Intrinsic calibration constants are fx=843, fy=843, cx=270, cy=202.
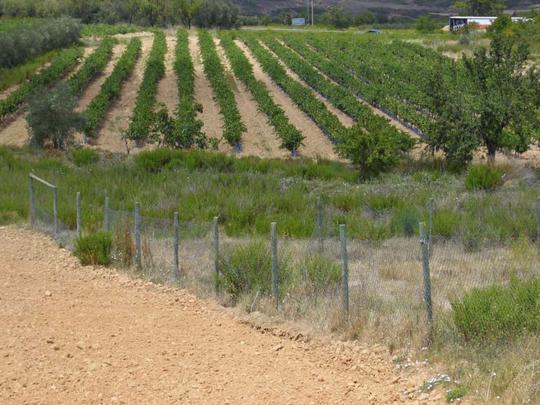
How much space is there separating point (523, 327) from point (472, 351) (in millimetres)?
645

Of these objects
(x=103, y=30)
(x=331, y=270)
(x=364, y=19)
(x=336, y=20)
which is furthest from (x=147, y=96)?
(x=364, y=19)

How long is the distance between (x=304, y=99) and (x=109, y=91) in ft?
35.8

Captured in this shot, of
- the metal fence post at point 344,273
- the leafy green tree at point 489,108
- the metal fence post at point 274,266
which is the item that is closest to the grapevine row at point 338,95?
the leafy green tree at point 489,108

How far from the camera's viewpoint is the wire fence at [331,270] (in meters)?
9.81

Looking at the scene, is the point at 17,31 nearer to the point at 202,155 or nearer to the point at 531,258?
the point at 202,155

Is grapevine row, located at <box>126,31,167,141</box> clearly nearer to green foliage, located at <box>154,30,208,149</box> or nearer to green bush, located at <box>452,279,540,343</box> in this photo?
green foliage, located at <box>154,30,208,149</box>

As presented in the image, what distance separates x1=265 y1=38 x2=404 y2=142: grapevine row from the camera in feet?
110

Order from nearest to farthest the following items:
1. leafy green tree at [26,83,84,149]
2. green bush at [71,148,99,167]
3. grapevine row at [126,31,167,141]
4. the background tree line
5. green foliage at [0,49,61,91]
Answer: green bush at [71,148,99,167] → leafy green tree at [26,83,84,149] → grapevine row at [126,31,167,141] → green foliage at [0,49,61,91] → the background tree line

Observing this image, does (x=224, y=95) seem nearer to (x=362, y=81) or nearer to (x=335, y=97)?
(x=335, y=97)

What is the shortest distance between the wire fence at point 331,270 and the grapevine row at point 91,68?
33863 mm

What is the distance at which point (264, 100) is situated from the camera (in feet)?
145

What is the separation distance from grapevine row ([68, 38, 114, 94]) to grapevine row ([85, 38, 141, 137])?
3.91 feet

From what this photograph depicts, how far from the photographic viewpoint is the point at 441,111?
30.8 m

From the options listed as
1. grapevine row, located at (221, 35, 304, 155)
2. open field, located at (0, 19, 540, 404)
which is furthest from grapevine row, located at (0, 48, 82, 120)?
grapevine row, located at (221, 35, 304, 155)
